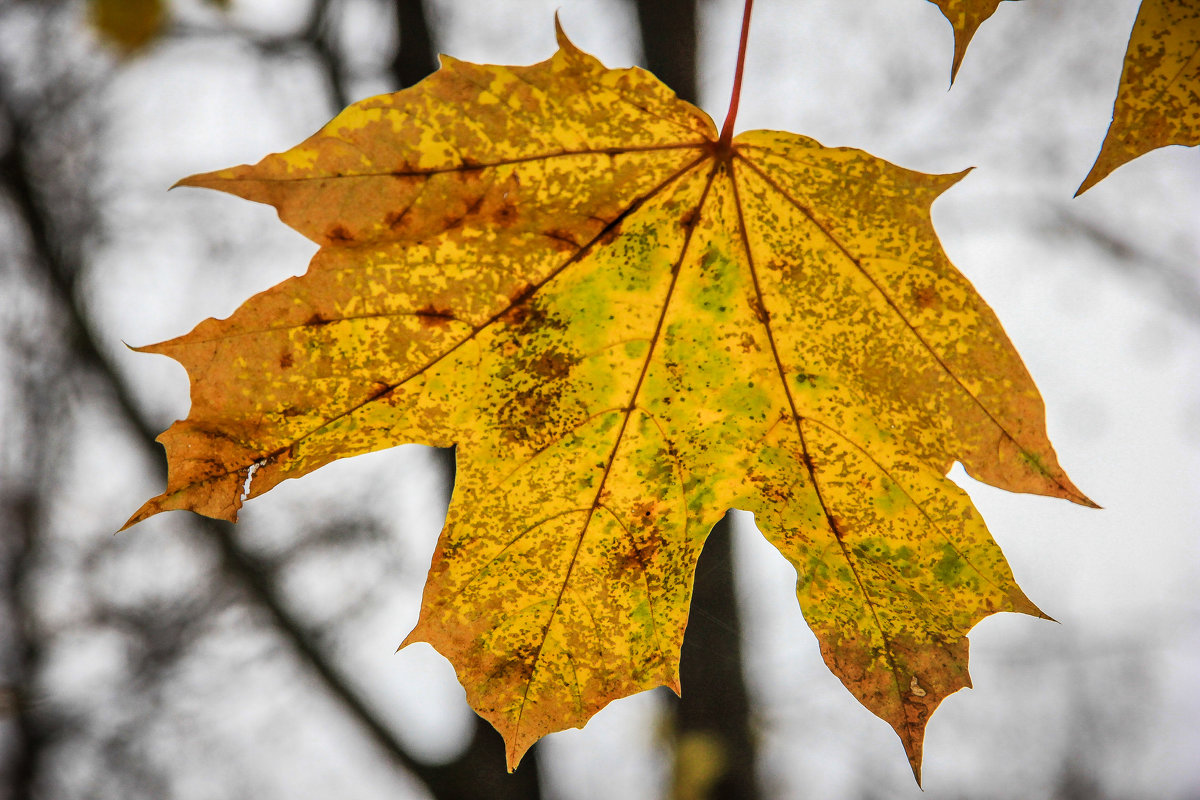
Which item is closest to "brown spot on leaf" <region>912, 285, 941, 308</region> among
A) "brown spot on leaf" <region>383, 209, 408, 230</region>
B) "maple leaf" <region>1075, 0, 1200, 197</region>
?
"maple leaf" <region>1075, 0, 1200, 197</region>

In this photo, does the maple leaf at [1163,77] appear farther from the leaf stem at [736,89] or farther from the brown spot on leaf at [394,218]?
the brown spot on leaf at [394,218]

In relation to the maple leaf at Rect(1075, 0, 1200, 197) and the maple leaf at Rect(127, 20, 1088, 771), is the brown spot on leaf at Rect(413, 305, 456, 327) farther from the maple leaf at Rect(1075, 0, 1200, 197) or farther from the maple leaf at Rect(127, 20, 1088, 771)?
the maple leaf at Rect(1075, 0, 1200, 197)

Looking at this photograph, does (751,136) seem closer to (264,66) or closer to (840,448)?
(840,448)

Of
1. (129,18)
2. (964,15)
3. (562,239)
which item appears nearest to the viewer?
(964,15)

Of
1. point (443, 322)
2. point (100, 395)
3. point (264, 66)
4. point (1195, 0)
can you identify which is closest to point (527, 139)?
point (443, 322)

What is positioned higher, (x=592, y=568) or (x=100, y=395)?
(x=592, y=568)

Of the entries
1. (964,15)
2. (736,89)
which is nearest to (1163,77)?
(964,15)

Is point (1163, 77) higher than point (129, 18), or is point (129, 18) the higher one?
point (1163, 77)

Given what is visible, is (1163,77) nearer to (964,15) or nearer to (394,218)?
(964,15)
